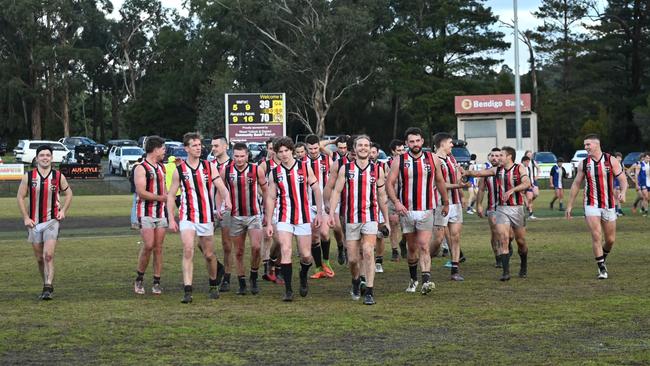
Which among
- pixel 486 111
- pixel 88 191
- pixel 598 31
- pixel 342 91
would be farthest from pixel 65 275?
pixel 598 31

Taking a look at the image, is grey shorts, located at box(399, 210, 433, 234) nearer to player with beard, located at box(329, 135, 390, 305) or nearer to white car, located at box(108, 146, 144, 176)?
player with beard, located at box(329, 135, 390, 305)

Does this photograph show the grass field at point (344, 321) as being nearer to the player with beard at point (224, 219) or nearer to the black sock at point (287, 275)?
the black sock at point (287, 275)

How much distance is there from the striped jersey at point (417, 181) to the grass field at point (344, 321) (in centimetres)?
126

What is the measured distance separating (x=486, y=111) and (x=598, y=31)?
1844 centimetres

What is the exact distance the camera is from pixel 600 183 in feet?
52.9

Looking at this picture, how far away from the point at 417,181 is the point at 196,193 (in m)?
3.00

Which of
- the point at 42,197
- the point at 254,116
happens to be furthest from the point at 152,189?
the point at 254,116

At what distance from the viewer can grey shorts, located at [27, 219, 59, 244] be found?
14.3 m

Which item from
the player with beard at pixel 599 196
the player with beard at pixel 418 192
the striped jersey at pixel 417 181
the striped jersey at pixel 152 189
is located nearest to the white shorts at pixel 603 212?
the player with beard at pixel 599 196

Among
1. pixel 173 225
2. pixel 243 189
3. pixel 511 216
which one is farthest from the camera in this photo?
pixel 511 216

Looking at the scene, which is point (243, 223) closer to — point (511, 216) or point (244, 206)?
point (244, 206)

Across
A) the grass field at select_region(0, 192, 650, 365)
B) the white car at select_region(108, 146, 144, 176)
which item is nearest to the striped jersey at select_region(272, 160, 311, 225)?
the grass field at select_region(0, 192, 650, 365)

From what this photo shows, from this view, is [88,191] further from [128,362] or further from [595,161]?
[128,362]

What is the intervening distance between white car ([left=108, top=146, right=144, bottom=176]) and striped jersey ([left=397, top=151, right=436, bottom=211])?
49604 mm
